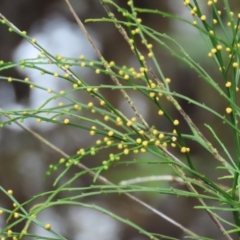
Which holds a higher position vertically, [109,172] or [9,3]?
[9,3]

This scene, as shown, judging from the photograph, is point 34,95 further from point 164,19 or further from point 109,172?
point 164,19

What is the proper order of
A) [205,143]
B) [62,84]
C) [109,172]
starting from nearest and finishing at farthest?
[205,143], [109,172], [62,84]

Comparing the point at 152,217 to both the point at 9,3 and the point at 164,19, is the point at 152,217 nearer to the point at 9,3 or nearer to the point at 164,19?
the point at 164,19

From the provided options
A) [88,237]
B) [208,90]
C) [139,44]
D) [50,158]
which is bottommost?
[88,237]

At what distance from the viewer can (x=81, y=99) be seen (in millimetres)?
1415

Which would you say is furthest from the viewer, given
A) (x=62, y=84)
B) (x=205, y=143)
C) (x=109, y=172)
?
(x=62, y=84)

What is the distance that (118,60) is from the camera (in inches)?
59.3

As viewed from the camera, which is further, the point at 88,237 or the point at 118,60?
the point at 118,60

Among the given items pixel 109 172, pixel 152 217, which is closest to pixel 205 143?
pixel 109 172

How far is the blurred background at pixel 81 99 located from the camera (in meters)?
1.37

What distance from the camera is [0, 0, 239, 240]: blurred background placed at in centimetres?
137

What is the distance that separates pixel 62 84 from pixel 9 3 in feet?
0.98

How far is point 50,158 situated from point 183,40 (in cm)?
53

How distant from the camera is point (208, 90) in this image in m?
1.44
